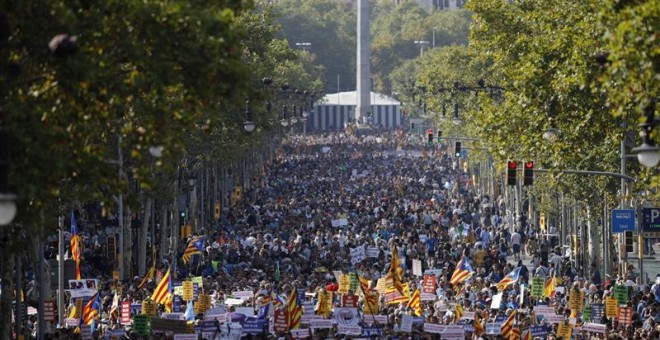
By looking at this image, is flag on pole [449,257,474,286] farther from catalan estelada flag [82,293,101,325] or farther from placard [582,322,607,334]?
catalan estelada flag [82,293,101,325]

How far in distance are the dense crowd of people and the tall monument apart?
8775 centimetres

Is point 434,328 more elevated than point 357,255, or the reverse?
point 434,328

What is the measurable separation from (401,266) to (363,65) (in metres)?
143

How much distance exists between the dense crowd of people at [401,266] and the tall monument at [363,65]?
8775 centimetres

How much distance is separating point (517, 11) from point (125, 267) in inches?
581

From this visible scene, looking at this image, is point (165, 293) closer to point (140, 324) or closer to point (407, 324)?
point (140, 324)

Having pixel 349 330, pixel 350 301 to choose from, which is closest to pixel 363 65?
pixel 350 301

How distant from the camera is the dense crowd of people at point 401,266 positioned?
34.8 metres

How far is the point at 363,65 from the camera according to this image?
190375 mm

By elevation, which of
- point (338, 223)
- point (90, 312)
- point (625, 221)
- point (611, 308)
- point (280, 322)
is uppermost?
point (625, 221)

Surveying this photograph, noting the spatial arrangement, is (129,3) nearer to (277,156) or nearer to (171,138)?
(171,138)

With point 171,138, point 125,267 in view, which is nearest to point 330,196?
point 125,267

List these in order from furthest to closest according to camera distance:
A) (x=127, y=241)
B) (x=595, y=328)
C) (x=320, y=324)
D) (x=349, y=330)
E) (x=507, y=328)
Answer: (x=127, y=241) → (x=320, y=324) → (x=595, y=328) → (x=349, y=330) → (x=507, y=328)

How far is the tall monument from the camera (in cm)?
18609
